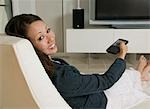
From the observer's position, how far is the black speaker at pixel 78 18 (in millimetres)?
3684

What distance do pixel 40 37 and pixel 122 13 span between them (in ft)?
8.87

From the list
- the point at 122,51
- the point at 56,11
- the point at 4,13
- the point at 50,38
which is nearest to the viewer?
the point at 50,38

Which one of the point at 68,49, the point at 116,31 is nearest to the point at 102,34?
the point at 116,31

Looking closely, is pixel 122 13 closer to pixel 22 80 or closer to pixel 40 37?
pixel 40 37

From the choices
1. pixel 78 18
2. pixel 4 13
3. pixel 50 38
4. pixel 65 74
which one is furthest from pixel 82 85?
pixel 4 13

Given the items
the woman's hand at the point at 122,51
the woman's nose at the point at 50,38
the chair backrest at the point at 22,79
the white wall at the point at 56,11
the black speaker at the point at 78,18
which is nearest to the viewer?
the chair backrest at the point at 22,79

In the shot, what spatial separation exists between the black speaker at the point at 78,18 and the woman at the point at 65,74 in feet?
7.86

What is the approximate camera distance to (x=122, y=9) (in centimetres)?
373

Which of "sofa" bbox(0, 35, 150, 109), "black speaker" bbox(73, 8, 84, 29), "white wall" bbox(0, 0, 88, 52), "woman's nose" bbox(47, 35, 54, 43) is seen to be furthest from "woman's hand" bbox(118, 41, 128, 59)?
"white wall" bbox(0, 0, 88, 52)

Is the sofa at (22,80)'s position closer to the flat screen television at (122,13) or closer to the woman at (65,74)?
the woman at (65,74)

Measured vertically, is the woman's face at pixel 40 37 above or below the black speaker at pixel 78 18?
above

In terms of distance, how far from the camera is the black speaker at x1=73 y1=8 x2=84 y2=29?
3.68m

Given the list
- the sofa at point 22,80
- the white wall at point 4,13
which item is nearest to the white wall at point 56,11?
the white wall at point 4,13

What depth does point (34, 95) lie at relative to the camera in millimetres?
845
